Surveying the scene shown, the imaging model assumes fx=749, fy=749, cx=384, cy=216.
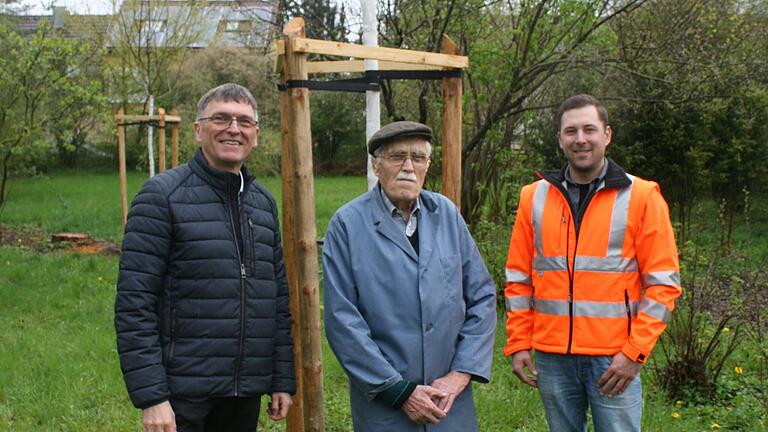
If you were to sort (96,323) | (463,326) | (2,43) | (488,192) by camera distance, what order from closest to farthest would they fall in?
(463,326) → (96,323) → (488,192) → (2,43)

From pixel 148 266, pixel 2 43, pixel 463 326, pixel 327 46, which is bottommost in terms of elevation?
pixel 463 326

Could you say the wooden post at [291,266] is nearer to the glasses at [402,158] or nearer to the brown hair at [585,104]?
the glasses at [402,158]

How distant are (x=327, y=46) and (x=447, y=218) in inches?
40.0

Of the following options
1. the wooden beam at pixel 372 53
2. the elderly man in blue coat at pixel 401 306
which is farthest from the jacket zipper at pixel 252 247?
the wooden beam at pixel 372 53

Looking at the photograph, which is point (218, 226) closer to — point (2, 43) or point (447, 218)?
point (447, 218)

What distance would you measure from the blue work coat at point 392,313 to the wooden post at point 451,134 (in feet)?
3.73

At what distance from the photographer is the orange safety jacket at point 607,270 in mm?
3109

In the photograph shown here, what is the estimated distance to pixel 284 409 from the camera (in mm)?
3217

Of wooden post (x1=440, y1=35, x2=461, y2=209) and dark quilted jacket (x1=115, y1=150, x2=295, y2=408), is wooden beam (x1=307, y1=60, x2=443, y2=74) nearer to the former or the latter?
wooden post (x1=440, y1=35, x2=461, y2=209)

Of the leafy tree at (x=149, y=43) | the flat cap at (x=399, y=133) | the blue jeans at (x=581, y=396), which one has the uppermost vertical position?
the leafy tree at (x=149, y=43)

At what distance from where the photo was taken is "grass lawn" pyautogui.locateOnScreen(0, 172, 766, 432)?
16.5ft

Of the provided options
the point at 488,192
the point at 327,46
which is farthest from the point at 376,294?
the point at 488,192

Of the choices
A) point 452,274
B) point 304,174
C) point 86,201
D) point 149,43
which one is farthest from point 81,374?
point 149,43

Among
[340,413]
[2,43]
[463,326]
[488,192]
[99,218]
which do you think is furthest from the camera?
[99,218]
